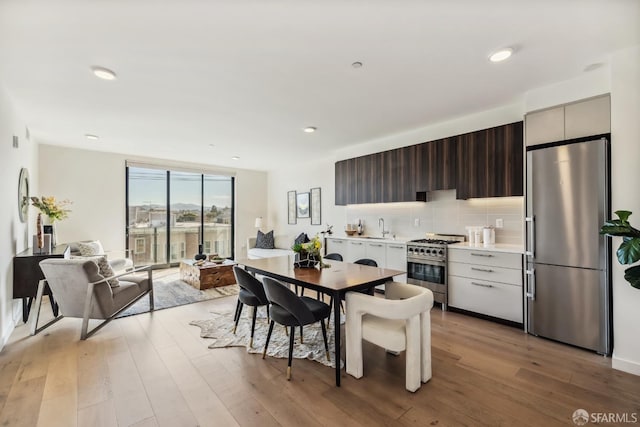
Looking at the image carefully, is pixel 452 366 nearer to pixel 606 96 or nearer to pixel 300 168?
pixel 606 96

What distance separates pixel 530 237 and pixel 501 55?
1889mm

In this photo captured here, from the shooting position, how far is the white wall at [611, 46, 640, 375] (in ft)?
7.59

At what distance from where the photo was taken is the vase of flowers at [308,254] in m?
2.97

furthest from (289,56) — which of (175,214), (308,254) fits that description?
(175,214)

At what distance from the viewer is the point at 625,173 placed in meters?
2.38

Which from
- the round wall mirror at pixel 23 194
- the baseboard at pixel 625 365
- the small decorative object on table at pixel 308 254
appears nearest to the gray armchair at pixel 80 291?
the round wall mirror at pixel 23 194

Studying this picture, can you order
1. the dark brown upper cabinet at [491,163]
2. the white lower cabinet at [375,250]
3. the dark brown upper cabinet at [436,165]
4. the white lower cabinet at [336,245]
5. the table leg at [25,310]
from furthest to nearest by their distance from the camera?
the white lower cabinet at [336,245] < the white lower cabinet at [375,250] < the dark brown upper cabinet at [436,165] < the table leg at [25,310] < the dark brown upper cabinet at [491,163]

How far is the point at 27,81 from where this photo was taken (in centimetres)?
271

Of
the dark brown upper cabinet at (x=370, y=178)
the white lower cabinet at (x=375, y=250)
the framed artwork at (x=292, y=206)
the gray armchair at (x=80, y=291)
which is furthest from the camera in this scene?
the framed artwork at (x=292, y=206)

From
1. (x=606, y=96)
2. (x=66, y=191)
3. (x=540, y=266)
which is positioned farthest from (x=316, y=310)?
(x=66, y=191)

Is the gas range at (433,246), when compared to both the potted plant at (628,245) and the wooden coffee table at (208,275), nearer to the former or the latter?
the potted plant at (628,245)

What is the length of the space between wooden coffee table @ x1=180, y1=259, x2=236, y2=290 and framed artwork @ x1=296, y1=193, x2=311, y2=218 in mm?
2325

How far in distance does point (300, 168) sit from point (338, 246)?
8.95ft

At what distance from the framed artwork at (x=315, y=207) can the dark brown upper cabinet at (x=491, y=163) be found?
10.9 ft
